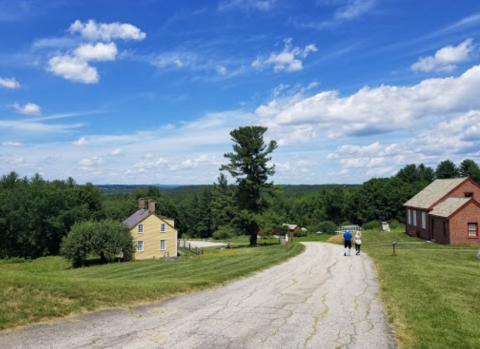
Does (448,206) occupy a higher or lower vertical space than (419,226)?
higher

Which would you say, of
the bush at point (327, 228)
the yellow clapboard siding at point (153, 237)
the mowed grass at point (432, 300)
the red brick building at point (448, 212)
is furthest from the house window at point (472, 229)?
the bush at point (327, 228)

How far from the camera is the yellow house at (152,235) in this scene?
48.6 metres

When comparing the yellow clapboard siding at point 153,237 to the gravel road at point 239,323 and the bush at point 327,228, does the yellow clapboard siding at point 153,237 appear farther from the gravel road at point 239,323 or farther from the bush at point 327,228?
the bush at point 327,228

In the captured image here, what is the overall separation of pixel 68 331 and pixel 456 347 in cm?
854

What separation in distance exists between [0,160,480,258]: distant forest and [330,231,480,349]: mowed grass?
2371cm

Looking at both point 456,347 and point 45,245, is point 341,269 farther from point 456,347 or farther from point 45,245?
point 45,245

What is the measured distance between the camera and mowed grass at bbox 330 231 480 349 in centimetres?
801

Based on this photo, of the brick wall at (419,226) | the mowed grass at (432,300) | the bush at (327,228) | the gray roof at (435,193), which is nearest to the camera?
the mowed grass at (432,300)

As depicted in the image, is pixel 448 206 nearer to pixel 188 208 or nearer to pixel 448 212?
pixel 448 212

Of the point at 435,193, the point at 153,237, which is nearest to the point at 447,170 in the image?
the point at 435,193

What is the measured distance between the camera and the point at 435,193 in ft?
133

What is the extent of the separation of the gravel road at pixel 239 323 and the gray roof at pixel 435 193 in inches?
1164

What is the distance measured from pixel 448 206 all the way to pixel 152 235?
36459 mm

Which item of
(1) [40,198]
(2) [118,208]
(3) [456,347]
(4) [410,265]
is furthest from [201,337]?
(2) [118,208]
